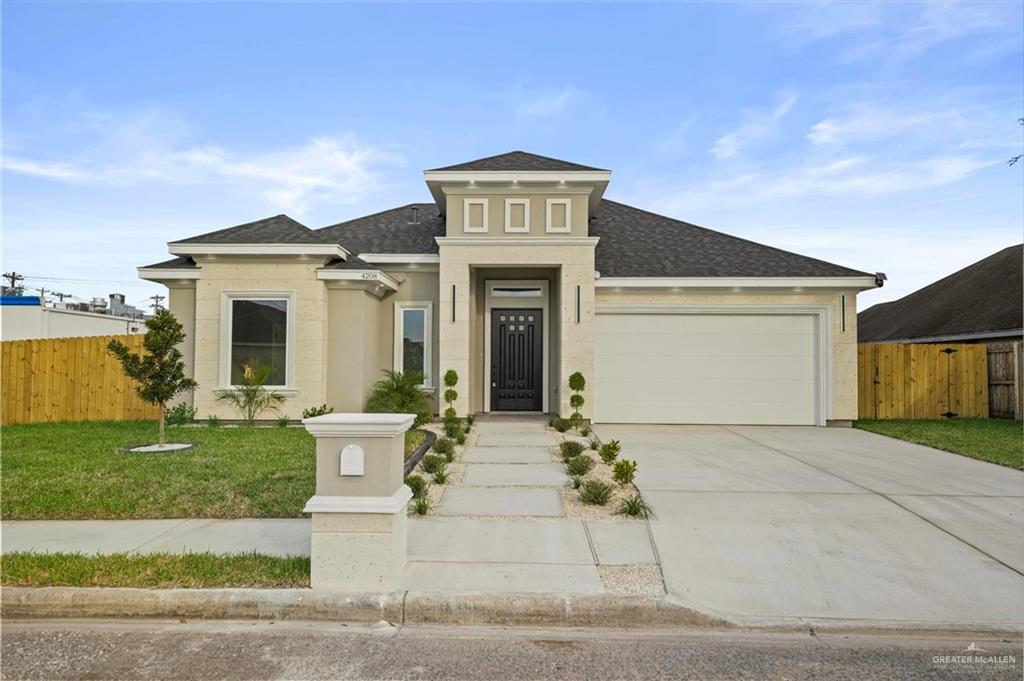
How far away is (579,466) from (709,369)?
6.35 m

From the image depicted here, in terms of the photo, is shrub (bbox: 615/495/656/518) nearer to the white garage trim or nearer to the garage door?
the garage door

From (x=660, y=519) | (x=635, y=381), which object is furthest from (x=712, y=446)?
(x=660, y=519)

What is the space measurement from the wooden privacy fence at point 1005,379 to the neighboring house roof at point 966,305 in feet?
8.01

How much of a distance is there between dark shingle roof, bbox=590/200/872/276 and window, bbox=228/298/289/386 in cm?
710

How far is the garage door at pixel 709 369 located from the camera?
12.4 m

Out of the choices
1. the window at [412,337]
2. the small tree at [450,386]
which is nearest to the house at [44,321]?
the window at [412,337]

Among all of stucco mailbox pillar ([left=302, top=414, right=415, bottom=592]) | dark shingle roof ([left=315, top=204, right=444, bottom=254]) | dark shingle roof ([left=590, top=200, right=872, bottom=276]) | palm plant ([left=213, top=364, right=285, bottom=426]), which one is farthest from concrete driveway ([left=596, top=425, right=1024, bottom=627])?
dark shingle roof ([left=315, top=204, right=444, bottom=254])

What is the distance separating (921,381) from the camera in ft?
46.0

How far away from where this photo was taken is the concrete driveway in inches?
150

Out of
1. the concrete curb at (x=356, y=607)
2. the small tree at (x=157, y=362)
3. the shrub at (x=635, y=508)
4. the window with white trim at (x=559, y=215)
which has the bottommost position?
the concrete curb at (x=356, y=607)

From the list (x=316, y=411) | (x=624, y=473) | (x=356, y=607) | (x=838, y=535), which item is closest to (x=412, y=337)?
(x=316, y=411)

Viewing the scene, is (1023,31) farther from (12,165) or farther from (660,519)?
(12,165)

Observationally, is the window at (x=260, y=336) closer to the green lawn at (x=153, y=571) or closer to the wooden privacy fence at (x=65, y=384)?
the wooden privacy fence at (x=65, y=384)

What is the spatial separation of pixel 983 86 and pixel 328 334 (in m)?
13.6
